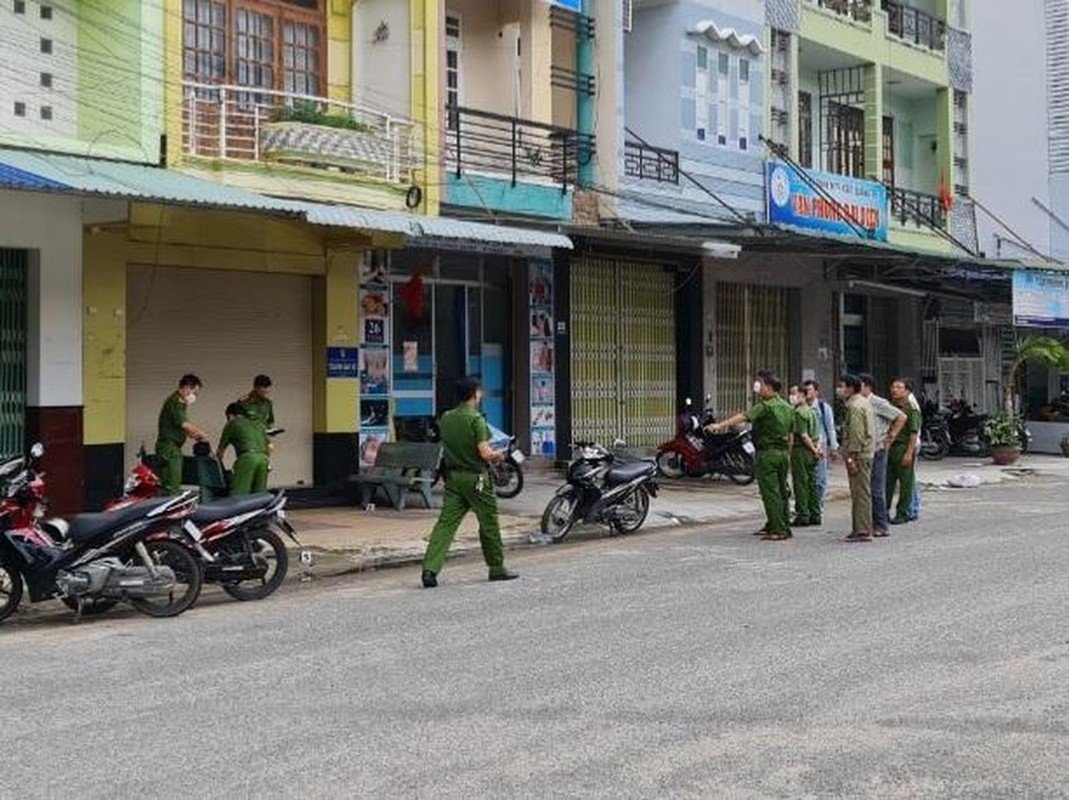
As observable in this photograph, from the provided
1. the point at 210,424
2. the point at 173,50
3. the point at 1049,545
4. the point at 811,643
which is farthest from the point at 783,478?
the point at 173,50

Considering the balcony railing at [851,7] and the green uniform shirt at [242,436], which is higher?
the balcony railing at [851,7]

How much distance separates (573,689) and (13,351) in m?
9.39

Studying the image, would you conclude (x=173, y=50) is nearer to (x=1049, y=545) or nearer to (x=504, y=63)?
(x=504, y=63)

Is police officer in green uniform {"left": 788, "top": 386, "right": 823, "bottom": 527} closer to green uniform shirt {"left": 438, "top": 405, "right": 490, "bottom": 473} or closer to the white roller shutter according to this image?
green uniform shirt {"left": 438, "top": 405, "right": 490, "bottom": 473}

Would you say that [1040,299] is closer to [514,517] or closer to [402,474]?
[514,517]

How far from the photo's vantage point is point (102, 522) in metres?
9.81

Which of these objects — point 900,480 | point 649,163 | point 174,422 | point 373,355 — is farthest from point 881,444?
point 649,163

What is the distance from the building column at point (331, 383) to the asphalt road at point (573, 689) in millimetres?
5917

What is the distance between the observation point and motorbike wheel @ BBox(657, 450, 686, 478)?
21.0 meters

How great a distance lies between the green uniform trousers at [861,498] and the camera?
44.9 feet

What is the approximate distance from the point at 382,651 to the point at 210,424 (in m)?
8.91

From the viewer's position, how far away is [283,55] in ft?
55.9

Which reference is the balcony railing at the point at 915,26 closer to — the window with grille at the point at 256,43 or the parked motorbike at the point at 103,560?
the window with grille at the point at 256,43

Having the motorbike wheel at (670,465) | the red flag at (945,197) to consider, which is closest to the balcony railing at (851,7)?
the red flag at (945,197)
